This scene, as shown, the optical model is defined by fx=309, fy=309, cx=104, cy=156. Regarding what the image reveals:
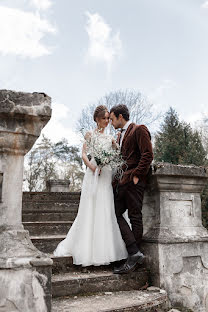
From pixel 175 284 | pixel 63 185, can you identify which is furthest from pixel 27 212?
pixel 63 185

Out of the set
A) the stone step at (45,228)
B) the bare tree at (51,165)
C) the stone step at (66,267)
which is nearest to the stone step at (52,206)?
the stone step at (45,228)

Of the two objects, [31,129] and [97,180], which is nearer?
[31,129]

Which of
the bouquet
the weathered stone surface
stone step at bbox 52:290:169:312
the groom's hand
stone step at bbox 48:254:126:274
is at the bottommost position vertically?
stone step at bbox 52:290:169:312

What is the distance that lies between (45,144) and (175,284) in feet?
73.8

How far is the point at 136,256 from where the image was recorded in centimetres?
367

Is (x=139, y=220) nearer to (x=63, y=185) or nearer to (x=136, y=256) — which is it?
(x=136, y=256)

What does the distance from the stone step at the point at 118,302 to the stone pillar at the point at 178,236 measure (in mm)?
287

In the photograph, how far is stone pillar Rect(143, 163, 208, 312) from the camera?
3689mm

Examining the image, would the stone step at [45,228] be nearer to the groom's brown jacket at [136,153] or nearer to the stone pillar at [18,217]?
the groom's brown jacket at [136,153]

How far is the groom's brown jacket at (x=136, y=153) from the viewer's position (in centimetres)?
375

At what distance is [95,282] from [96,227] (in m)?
0.71

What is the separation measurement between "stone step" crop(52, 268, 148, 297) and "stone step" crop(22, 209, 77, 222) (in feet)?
8.19

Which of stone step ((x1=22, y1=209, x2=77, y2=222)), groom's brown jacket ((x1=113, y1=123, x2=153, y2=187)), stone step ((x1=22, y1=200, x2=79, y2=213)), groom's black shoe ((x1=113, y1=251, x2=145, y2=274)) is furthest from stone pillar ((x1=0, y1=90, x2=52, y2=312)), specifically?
stone step ((x1=22, y1=200, x2=79, y2=213))

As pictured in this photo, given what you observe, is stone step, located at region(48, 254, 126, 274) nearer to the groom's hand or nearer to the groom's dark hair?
the groom's hand
